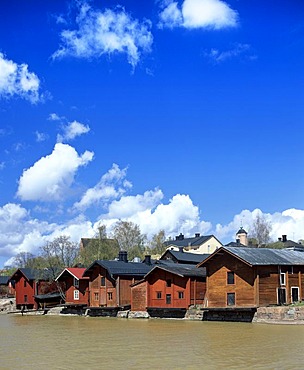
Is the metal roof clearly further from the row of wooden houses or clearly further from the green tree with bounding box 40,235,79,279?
the green tree with bounding box 40,235,79,279

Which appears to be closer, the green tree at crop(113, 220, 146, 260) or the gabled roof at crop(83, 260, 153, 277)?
the gabled roof at crop(83, 260, 153, 277)

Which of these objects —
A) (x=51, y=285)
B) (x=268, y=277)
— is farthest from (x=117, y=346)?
(x=51, y=285)

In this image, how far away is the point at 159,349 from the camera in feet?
90.4

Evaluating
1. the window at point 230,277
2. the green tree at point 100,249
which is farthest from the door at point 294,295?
the green tree at point 100,249

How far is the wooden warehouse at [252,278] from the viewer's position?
47.7 meters

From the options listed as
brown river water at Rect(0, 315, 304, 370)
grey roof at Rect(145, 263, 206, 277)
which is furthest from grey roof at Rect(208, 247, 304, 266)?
brown river water at Rect(0, 315, 304, 370)

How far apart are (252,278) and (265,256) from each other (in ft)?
10.3

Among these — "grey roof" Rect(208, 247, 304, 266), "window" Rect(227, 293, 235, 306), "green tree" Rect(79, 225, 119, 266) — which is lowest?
"window" Rect(227, 293, 235, 306)

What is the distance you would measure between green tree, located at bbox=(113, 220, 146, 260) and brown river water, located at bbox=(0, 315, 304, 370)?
57.6m

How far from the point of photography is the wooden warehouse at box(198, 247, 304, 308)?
4766 cm

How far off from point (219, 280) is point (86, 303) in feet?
70.8

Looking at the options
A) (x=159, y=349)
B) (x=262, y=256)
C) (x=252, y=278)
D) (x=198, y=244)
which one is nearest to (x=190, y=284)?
(x=262, y=256)

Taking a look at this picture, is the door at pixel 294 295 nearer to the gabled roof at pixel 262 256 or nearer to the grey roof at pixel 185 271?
the gabled roof at pixel 262 256

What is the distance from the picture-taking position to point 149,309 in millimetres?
56469
